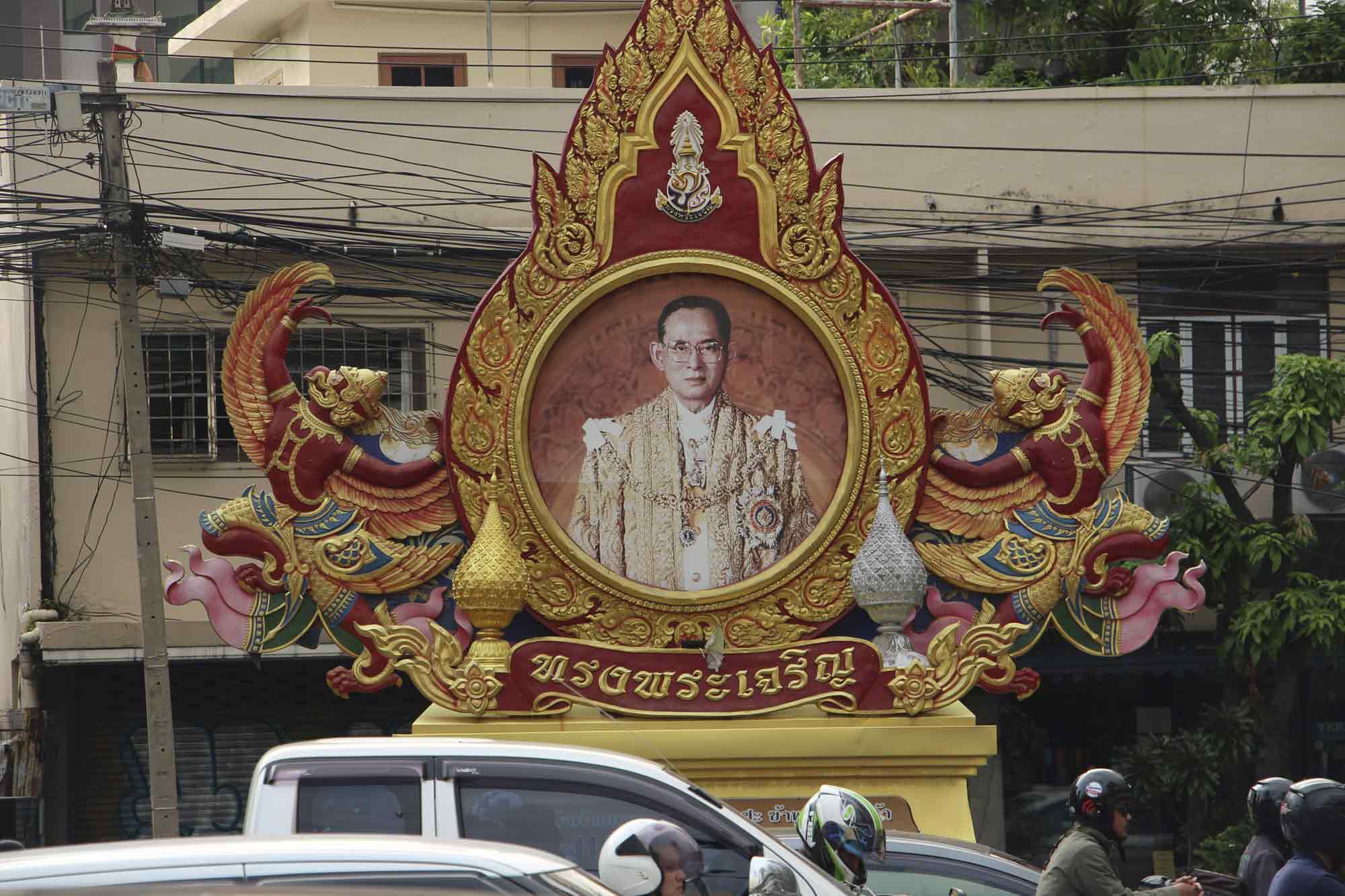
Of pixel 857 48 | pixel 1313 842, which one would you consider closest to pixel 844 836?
pixel 1313 842

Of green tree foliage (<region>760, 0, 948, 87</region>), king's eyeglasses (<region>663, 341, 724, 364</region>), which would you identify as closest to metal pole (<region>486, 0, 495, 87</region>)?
green tree foliage (<region>760, 0, 948, 87</region>)

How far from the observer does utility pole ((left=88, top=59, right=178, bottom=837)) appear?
13680 mm

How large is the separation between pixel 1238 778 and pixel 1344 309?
4693mm

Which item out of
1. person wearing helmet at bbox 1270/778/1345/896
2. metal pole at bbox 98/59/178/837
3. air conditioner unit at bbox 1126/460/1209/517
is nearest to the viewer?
person wearing helmet at bbox 1270/778/1345/896

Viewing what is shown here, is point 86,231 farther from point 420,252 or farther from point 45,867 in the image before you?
point 45,867

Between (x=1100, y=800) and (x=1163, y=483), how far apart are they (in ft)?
34.9

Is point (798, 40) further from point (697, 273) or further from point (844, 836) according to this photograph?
point (844, 836)

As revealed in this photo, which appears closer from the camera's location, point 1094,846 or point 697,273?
point 1094,846

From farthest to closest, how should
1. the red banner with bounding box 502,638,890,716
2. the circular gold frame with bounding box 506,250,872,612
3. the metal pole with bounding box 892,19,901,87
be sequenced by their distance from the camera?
the metal pole with bounding box 892,19,901,87
the circular gold frame with bounding box 506,250,872,612
the red banner with bounding box 502,638,890,716

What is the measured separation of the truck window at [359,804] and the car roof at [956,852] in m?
1.81

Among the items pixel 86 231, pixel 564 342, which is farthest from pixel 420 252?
pixel 564 342

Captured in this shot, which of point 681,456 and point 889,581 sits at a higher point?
point 681,456

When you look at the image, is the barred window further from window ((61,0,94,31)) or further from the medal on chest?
window ((61,0,94,31))

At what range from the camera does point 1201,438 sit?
55.9ft
